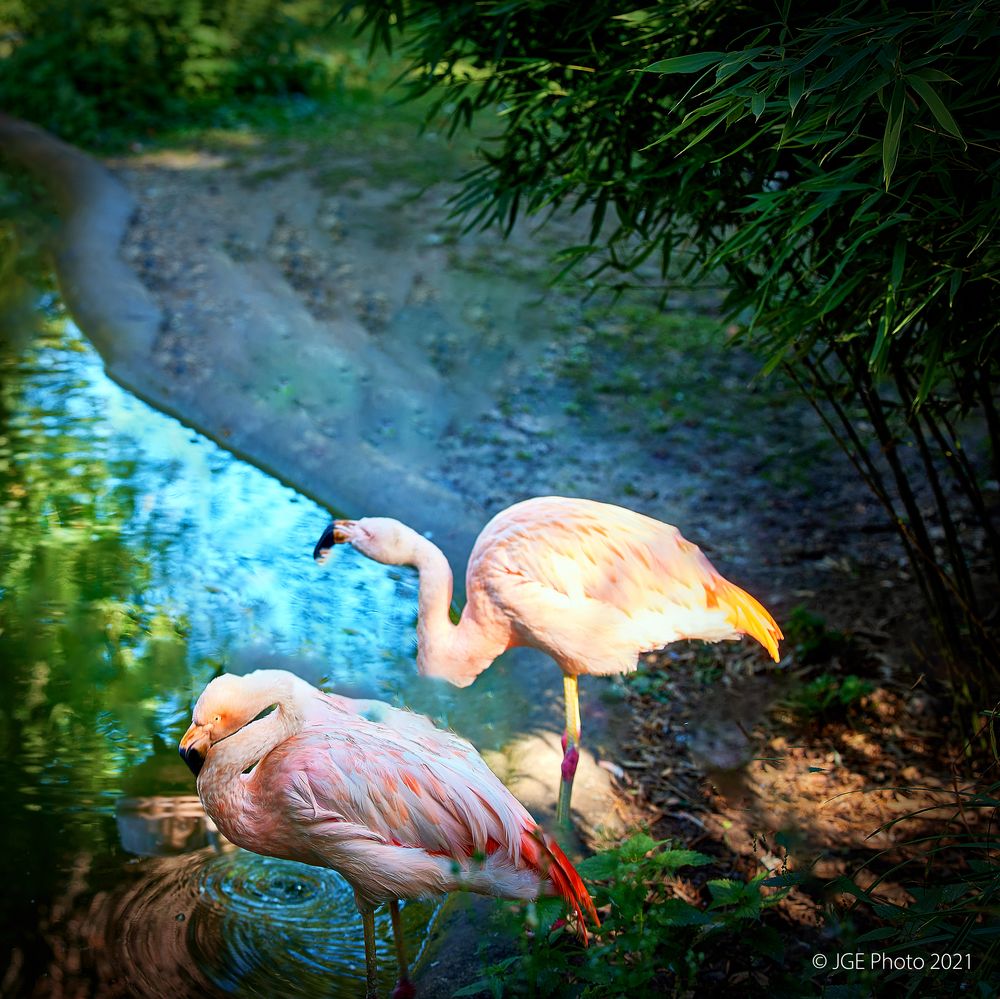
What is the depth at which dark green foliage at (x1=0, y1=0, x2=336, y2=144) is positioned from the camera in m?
8.81

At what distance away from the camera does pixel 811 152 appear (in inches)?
114

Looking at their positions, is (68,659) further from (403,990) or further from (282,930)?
(403,990)

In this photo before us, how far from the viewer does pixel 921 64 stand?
82.8 inches

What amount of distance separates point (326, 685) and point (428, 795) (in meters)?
1.28

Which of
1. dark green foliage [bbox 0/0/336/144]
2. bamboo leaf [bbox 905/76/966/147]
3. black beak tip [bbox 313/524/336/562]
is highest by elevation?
dark green foliage [bbox 0/0/336/144]

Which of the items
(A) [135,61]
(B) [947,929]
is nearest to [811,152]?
(B) [947,929]

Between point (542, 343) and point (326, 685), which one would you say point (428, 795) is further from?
point (542, 343)

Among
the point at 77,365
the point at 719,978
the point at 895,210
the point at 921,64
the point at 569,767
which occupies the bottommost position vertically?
the point at 719,978

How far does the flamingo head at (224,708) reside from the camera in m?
2.46

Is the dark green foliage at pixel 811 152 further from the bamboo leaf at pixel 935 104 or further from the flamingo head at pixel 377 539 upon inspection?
the flamingo head at pixel 377 539

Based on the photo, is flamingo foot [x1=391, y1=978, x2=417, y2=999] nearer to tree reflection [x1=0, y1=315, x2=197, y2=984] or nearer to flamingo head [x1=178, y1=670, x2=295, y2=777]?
flamingo head [x1=178, y1=670, x2=295, y2=777]

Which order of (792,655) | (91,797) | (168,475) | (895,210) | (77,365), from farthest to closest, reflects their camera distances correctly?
(77,365) < (168,475) < (792,655) < (91,797) < (895,210)

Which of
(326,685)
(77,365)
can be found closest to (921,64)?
(326,685)

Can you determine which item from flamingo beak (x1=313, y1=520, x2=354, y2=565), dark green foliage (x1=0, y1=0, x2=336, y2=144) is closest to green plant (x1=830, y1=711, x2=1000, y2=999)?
flamingo beak (x1=313, y1=520, x2=354, y2=565)
